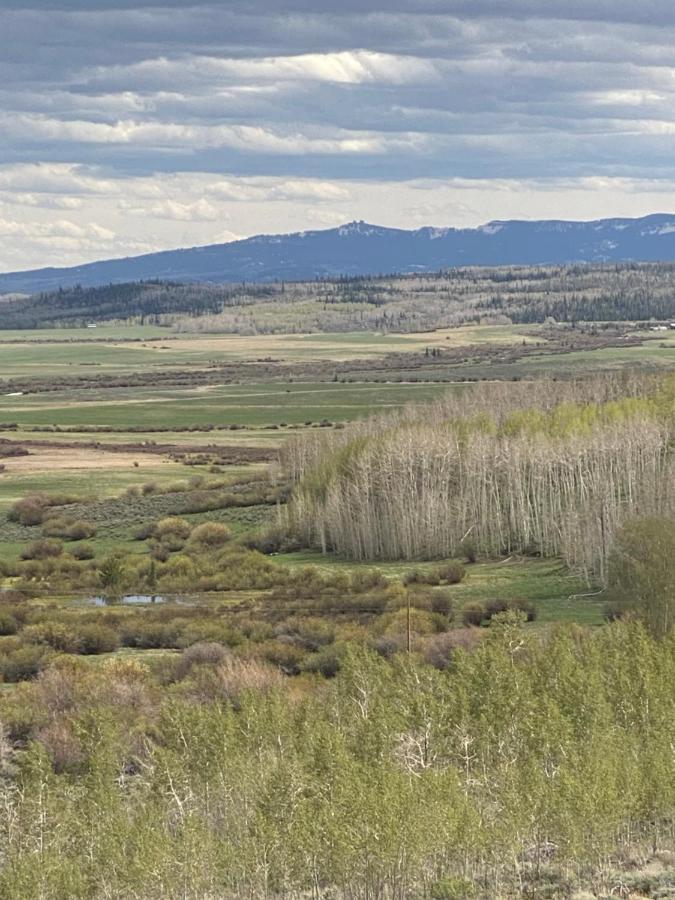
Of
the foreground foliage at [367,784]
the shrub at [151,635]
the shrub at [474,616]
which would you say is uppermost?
the foreground foliage at [367,784]

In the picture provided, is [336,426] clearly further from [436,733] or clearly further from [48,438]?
[436,733]

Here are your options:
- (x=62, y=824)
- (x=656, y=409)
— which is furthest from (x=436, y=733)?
(x=656, y=409)

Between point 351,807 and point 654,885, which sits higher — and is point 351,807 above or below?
above

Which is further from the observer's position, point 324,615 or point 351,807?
point 324,615

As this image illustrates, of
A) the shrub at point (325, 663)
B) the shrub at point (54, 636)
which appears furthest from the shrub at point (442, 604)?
the shrub at point (54, 636)

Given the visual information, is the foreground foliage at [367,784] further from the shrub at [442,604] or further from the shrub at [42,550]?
the shrub at [42,550]

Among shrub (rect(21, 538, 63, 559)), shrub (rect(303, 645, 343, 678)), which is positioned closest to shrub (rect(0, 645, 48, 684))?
shrub (rect(303, 645, 343, 678))

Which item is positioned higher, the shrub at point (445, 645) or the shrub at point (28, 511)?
the shrub at point (445, 645)

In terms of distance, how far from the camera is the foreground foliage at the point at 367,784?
3105 cm

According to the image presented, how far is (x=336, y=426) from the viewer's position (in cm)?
14812

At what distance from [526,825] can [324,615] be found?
117 ft

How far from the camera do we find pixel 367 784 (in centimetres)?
3316

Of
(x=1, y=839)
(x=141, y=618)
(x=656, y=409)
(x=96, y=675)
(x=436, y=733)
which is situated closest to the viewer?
(x=1, y=839)

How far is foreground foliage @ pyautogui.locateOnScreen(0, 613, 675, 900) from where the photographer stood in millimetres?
31047
